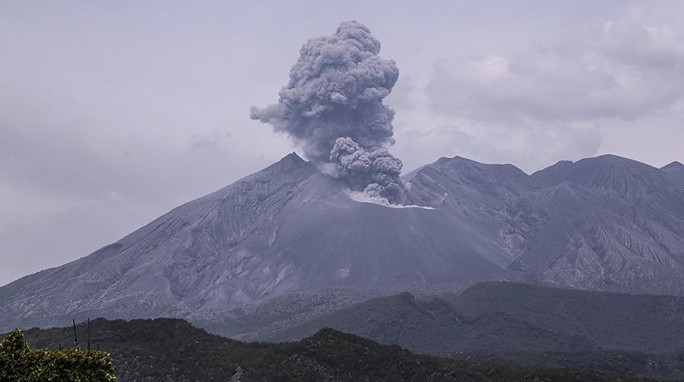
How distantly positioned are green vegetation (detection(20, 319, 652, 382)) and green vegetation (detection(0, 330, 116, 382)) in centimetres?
4814

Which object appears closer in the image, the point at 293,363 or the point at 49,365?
the point at 49,365

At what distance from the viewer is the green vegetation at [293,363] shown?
87.2m

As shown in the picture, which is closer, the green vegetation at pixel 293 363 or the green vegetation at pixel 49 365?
the green vegetation at pixel 49 365

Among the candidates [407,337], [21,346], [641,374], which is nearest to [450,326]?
[407,337]

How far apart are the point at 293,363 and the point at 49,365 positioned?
5237cm

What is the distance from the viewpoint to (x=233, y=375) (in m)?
88.6

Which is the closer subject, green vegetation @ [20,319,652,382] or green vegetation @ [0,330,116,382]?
green vegetation @ [0,330,116,382]

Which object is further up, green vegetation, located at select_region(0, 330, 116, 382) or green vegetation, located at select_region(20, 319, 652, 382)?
green vegetation, located at select_region(0, 330, 116, 382)

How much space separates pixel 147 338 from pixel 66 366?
61.1 meters

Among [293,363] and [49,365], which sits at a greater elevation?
[49,365]

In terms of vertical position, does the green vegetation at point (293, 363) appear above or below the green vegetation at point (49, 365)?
below

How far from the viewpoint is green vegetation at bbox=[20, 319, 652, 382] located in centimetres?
8725

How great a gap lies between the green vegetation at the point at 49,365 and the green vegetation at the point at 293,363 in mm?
48139

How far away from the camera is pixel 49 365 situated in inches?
1555
